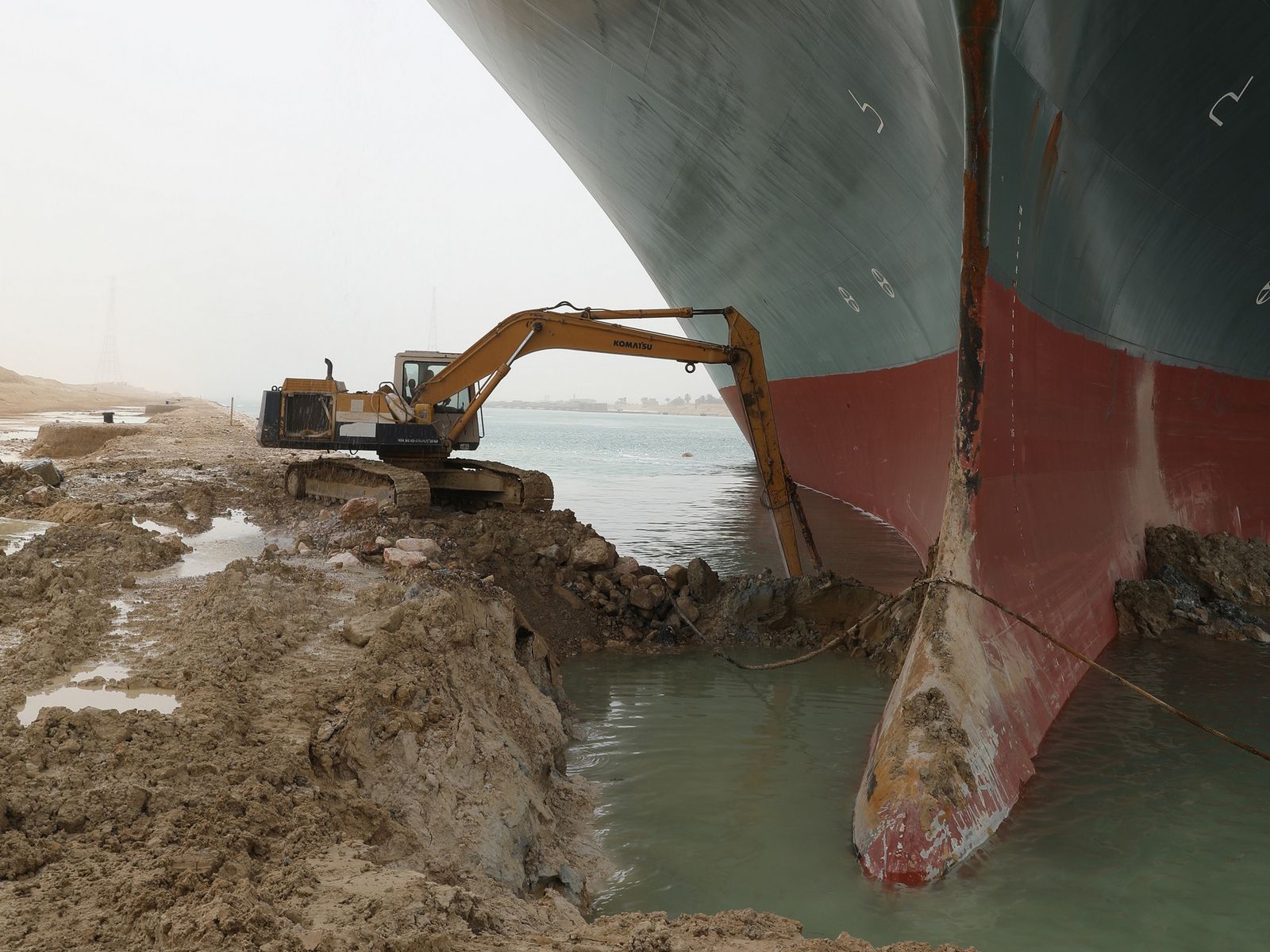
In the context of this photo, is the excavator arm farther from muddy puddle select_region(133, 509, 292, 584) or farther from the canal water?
muddy puddle select_region(133, 509, 292, 584)

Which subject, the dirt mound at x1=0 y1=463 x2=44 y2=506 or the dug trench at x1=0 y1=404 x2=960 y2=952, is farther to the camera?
the dirt mound at x1=0 y1=463 x2=44 y2=506

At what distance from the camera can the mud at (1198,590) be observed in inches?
301

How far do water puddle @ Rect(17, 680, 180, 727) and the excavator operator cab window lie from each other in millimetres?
6749

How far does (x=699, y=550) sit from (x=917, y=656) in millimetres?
7118

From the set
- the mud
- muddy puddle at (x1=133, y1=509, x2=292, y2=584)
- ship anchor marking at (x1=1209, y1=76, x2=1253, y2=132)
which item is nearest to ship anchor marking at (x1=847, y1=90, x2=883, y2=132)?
ship anchor marking at (x1=1209, y1=76, x2=1253, y2=132)

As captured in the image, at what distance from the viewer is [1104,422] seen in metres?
7.28

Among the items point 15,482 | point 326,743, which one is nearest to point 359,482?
point 15,482

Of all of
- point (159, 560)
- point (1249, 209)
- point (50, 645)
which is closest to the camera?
point (50, 645)

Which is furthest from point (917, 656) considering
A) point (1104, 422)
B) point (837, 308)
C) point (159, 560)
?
point (837, 308)

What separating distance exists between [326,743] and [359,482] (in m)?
6.54

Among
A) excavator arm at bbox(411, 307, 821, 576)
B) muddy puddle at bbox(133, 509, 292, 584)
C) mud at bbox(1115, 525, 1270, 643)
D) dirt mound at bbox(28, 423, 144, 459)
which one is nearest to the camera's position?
muddy puddle at bbox(133, 509, 292, 584)

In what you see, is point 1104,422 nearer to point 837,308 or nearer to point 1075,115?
point 1075,115

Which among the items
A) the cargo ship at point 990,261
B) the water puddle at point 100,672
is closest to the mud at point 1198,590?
the cargo ship at point 990,261

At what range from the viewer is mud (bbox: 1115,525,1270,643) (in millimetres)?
7641
